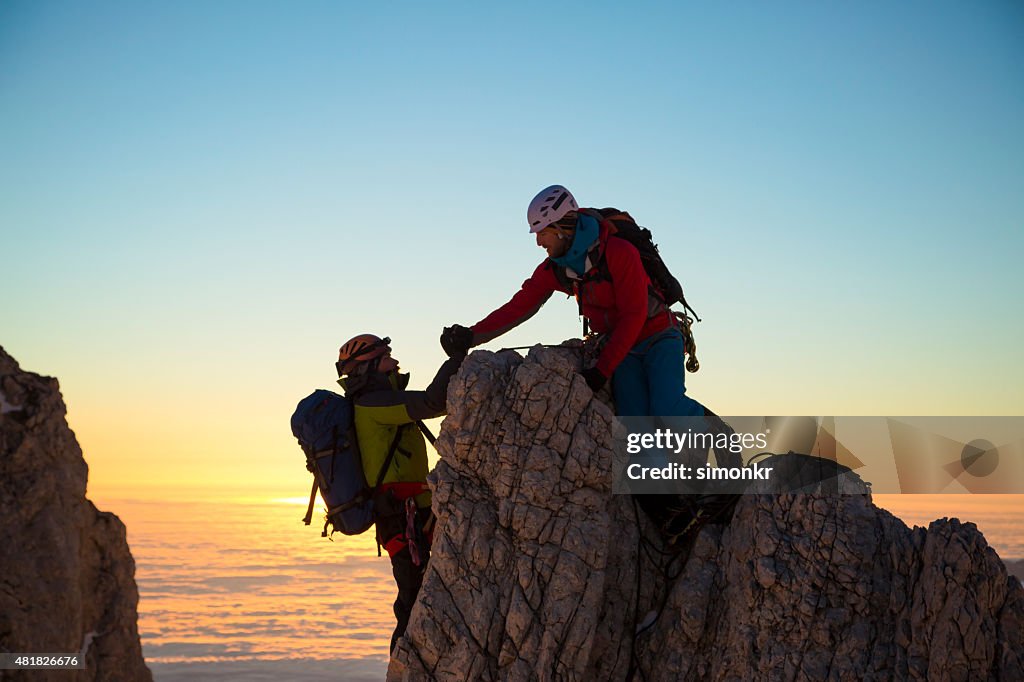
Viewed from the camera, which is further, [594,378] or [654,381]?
[654,381]

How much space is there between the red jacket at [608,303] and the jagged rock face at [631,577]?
0.63 metres

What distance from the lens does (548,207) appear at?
1309cm

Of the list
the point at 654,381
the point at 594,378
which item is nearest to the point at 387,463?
the point at 594,378

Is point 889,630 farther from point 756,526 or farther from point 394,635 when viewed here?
point 394,635

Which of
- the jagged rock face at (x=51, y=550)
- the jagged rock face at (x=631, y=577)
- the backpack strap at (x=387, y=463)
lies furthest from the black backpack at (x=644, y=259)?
the jagged rock face at (x=51, y=550)

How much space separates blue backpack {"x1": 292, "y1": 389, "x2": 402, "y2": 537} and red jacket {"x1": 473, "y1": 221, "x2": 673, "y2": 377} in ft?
6.38

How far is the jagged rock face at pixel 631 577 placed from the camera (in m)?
11.2

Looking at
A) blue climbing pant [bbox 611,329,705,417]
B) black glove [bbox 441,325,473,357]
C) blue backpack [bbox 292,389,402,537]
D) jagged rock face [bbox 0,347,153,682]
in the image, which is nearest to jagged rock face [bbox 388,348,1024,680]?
blue climbing pant [bbox 611,329,705,417]

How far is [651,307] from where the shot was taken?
13.4 metres

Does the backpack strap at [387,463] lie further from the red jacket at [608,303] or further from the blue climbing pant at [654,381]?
the blue climbing pant at [654,381]

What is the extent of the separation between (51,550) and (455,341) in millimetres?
4912

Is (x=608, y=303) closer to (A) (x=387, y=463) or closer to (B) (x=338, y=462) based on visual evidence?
(A) (x=387, y=463)

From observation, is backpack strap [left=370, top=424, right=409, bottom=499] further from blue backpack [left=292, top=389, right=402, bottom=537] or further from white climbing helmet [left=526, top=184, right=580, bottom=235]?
white climbing helmet [left=526, top=184, right=580, bottom=235]

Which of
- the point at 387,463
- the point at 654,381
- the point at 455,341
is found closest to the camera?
the point at 654,381
